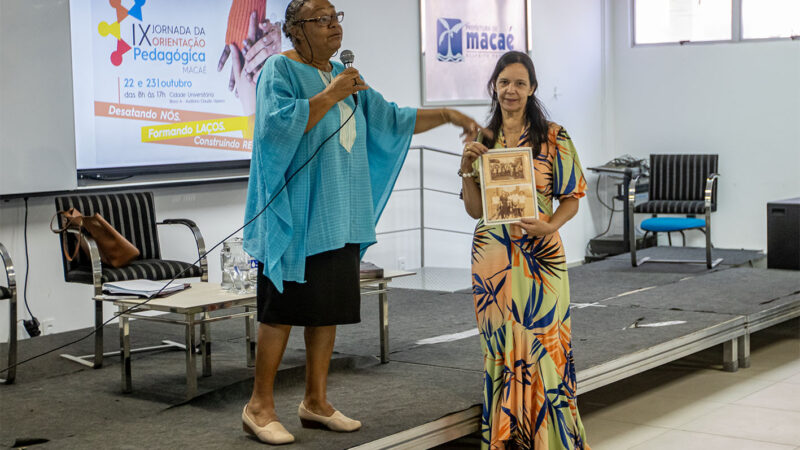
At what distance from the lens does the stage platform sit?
3146mm

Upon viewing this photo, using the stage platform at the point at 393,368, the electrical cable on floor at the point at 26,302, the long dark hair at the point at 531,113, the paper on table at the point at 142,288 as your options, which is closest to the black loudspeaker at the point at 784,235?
the stage platform at the point at 393,368

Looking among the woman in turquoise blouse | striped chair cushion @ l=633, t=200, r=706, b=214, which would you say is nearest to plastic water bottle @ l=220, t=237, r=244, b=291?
the woman in turquoise blouse

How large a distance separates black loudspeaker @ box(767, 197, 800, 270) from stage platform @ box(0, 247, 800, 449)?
0.60 feet

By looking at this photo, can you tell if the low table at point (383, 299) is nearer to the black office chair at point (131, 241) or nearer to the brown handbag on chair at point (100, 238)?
the black office chair at point (131, 241)

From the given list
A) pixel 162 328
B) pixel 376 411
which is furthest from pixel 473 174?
pixel 162 328

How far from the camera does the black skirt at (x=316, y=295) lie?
109 inches

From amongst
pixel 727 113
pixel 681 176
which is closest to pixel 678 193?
pixel 681 176

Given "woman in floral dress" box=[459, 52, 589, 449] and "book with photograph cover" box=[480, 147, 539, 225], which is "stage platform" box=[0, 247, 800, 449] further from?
"book with photograph cover" box=[480, 147, 539, 225]

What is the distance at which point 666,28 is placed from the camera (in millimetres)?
8914

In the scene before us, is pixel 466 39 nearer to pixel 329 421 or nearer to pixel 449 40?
pixel 449 40

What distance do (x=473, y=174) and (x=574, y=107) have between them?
6044 mm

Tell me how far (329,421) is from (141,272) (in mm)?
1675

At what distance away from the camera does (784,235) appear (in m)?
6.27

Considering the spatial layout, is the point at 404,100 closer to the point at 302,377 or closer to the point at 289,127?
the point at 302,377
